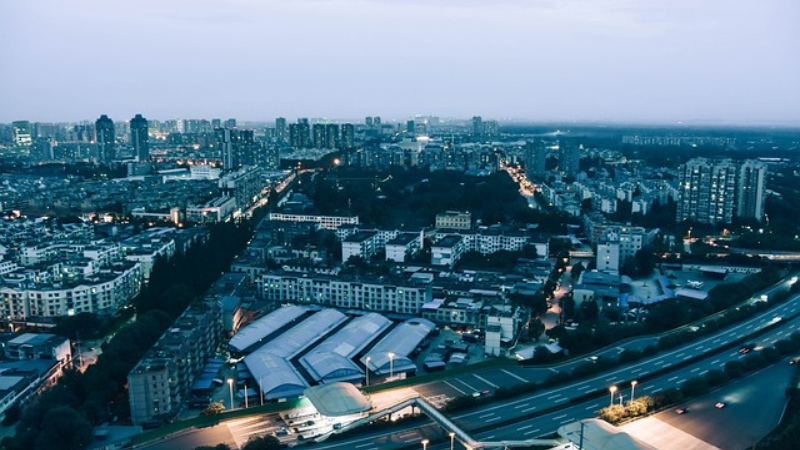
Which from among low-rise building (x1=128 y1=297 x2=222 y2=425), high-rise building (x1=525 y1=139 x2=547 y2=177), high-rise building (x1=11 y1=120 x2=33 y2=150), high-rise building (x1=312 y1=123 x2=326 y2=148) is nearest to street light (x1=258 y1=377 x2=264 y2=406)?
low-rise building (x1=128 y1=297 x2=222 y2=425)

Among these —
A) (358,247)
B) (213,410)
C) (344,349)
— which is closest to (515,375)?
(344,349)

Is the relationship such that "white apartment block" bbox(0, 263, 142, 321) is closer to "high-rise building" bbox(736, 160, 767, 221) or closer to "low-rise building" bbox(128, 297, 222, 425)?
"low-rise building" bbox(128, 297, 222, 425)

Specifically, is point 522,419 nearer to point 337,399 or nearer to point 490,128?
point 337,399

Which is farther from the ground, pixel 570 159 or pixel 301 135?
pixel 301 135

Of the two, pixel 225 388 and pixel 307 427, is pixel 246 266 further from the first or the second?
pixel 307 427

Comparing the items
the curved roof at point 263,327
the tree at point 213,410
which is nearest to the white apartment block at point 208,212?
the curved roof at point 263,327

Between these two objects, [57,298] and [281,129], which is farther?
[281,129]
